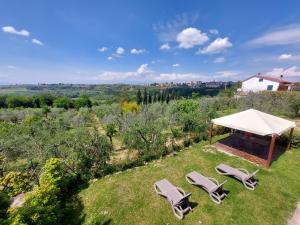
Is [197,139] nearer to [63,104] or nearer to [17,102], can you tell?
[63,104]

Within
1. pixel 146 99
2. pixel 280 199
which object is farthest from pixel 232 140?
pixel 146 99

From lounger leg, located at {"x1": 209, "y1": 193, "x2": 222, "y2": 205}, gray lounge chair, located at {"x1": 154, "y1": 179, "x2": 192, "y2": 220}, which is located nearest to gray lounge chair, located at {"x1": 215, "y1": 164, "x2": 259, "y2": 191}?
lounger leg, located at {"x1": 209, "y1": 193, "x2": 222, "y2": 205}

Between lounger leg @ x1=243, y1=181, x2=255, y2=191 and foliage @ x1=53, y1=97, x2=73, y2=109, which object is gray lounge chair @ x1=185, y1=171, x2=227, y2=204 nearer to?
lounger leg @ x1=243, y1=181, x2=255, y2=191

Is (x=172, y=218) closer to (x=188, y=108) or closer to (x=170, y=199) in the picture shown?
(x=170, y=199)

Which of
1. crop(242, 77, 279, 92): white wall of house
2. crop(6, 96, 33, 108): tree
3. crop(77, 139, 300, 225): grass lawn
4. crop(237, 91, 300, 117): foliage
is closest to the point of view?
crop(77, 139, 300, 225): grass lawn

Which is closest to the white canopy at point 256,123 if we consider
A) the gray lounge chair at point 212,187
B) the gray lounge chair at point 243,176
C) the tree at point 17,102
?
the gray lounge chair at point 243,176

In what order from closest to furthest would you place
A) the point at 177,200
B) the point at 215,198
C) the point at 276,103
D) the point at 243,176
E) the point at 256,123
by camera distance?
the point at 177,200 < the point at 215,198 < the point at 243,176 < the point at 256,123 < the point at 276,103

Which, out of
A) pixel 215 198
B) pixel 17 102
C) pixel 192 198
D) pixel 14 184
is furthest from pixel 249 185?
pixel 17 102
